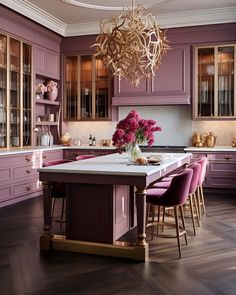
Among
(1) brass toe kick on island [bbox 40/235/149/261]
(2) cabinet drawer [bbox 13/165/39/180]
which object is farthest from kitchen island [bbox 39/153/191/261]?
(2) cabinet drawer [bbox 13/165/39/180]

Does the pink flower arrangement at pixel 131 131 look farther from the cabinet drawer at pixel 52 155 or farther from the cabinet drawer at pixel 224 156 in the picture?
the cabinet drawer at pixel 52 155

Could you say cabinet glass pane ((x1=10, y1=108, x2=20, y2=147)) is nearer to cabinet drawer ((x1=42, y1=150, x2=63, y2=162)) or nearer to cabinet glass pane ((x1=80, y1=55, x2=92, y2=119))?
cabinet drawer ((x1=42, y1=150, x2=63, y2=162))

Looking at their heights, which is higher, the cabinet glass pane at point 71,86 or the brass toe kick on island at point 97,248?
the cabinet glass pane at point 71,86

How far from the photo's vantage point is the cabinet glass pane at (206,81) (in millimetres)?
6953

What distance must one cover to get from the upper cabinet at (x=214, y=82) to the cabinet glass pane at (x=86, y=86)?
2129 mm

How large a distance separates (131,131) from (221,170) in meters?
3.03

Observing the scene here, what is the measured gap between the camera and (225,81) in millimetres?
6891

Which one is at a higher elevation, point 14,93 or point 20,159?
point 14,93

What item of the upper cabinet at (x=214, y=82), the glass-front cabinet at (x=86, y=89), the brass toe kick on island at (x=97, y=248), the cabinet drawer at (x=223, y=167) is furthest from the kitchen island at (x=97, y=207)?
the glass-front cabinet at (x=86, y=89)

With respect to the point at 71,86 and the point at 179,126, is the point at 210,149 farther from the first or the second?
the point at 71,86

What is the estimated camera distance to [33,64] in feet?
22.7

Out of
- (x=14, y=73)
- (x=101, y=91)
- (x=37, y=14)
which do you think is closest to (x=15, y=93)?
(x=14, y=73)

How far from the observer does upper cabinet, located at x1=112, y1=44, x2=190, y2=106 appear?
7.08 metres

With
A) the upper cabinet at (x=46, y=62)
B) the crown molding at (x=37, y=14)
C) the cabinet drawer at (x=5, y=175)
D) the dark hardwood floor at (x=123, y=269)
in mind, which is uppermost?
the crown molding at (x=37, y=14)
